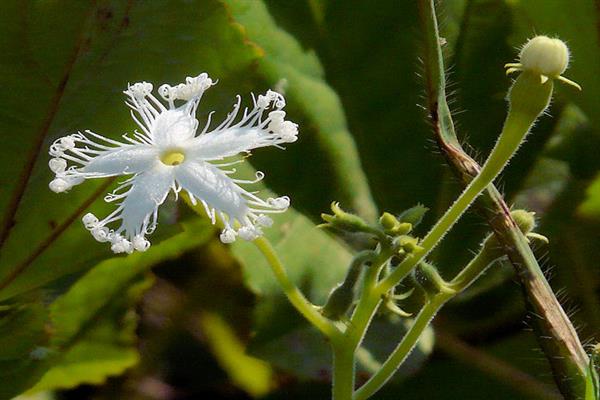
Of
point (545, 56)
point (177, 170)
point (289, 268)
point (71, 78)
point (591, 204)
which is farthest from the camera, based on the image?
point (591, 204)

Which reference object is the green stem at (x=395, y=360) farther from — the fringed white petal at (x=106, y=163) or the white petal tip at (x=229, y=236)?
the fringed white petal at (x=106, y=163)

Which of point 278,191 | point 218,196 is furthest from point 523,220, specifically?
point 278,191

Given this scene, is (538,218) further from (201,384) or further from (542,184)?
(201,384)

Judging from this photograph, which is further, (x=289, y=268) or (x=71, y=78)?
(x=289, y=268)

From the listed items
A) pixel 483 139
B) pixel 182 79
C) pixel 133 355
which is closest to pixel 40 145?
pixel 182 79

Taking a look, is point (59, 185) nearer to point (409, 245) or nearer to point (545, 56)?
point (409, 245)

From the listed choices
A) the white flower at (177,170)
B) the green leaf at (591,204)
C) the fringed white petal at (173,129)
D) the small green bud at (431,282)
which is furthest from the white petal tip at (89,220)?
the green leaf at (591,204)
